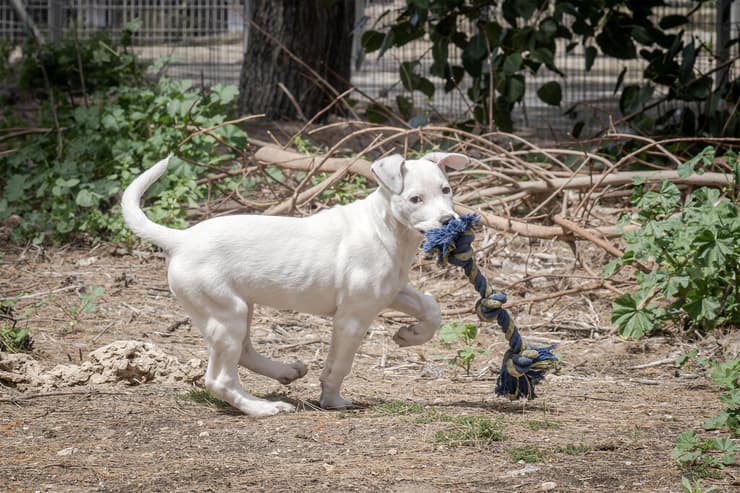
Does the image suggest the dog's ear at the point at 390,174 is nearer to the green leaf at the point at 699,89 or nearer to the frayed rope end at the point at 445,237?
the frayed rope end at the point at 445,237

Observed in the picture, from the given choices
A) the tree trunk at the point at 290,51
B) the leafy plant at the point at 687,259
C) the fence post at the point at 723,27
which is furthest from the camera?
the tree trunk at the point at 290,51

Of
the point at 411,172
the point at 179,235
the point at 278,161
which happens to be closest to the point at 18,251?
the point at 278,161

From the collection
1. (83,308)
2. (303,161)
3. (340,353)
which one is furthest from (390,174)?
(303,161)

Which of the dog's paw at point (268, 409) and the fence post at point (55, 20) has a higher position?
the fence post at point (55, 20)

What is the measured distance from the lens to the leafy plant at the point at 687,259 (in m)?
4.72

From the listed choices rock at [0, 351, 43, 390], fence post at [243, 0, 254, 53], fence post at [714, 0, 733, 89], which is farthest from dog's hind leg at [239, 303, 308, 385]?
fence post at [714, 0, 733, 89]

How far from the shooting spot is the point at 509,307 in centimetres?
584

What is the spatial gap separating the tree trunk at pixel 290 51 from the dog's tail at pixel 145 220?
584 centimetres

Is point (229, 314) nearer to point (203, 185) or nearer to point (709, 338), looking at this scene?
point (709, 338)

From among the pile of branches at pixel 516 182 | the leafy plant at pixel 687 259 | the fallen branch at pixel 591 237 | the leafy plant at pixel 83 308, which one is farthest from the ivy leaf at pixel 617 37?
the leafy plant at pixel 83 308

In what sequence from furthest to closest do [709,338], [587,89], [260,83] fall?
[587,89], [260,83], [709,338]

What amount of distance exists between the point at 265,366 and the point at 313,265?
56 cm

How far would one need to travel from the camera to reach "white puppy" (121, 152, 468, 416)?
3898 millimetres

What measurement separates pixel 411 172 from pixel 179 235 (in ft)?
3.27
